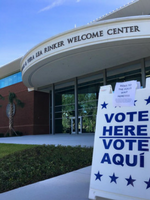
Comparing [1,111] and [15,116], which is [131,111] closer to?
[15,116]

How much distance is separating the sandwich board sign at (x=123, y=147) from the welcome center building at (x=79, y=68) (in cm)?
1097


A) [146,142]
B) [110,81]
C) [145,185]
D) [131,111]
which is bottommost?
[145,185]

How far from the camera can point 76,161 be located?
668 cm

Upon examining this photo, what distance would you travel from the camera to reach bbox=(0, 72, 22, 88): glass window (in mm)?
29675

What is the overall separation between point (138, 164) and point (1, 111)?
31.7m

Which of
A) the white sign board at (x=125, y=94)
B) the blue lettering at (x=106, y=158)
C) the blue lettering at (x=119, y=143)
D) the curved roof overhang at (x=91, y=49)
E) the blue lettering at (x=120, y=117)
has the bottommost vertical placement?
the blue lettering at (x=106, y=158)

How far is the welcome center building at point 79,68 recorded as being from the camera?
1369 centimetres

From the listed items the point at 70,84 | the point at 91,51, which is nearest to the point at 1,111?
the point at 70,84

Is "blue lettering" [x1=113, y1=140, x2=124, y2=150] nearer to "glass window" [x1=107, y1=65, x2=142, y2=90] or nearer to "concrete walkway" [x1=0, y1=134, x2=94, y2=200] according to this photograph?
"concrete walkway" [x1=0, y1=134, x2=94, y2=200]

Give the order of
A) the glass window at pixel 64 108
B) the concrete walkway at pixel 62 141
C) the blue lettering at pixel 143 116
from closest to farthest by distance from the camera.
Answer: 1. the blue lettering at pixel 143 116
2. the concrete walkway at pixel 62 141
3. the glass window at pixel 64 108

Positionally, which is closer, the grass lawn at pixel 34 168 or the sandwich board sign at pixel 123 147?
the sandwich board sign at pixel 123 147

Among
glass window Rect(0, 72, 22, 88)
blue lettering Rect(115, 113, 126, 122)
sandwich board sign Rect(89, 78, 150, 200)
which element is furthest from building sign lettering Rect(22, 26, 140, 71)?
glass window Rect(0, 72, 22, 88)

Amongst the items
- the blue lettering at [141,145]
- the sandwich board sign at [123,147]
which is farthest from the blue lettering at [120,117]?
the blue lettering at [141,145]

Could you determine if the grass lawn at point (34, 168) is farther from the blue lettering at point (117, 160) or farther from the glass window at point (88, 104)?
the glass window at point (88, 104)
